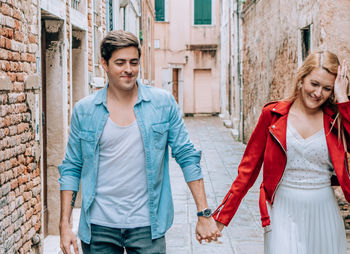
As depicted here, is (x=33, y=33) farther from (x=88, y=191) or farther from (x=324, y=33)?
(x=324, y=33)

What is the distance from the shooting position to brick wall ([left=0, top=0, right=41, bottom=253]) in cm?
411

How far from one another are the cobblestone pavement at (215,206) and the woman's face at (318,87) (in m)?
2.99

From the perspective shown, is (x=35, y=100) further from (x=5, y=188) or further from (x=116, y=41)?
(x=116, y=41)

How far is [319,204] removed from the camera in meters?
3.02

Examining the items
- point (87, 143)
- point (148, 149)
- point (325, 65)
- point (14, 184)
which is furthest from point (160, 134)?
point (14, 184)

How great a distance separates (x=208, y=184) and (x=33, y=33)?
5348mm

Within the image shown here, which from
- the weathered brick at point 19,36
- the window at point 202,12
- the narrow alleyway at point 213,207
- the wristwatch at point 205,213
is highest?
the window at point 202,12

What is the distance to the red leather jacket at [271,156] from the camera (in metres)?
3.05

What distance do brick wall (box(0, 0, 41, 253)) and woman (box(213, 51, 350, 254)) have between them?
2.01 m

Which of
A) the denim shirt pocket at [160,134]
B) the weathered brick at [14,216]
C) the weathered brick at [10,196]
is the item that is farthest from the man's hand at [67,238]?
the weathered brick at [14,216]

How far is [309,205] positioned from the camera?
3025 mm

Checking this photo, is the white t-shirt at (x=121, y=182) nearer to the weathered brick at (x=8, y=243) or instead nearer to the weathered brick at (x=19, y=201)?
the weathered brick at (x=8, y=243)

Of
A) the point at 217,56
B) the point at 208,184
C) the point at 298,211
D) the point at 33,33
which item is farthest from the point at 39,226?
the point at 217,56

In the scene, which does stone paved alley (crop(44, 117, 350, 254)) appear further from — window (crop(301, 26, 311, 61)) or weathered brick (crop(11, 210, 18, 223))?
window (crop(301, 26, 311, 61))
